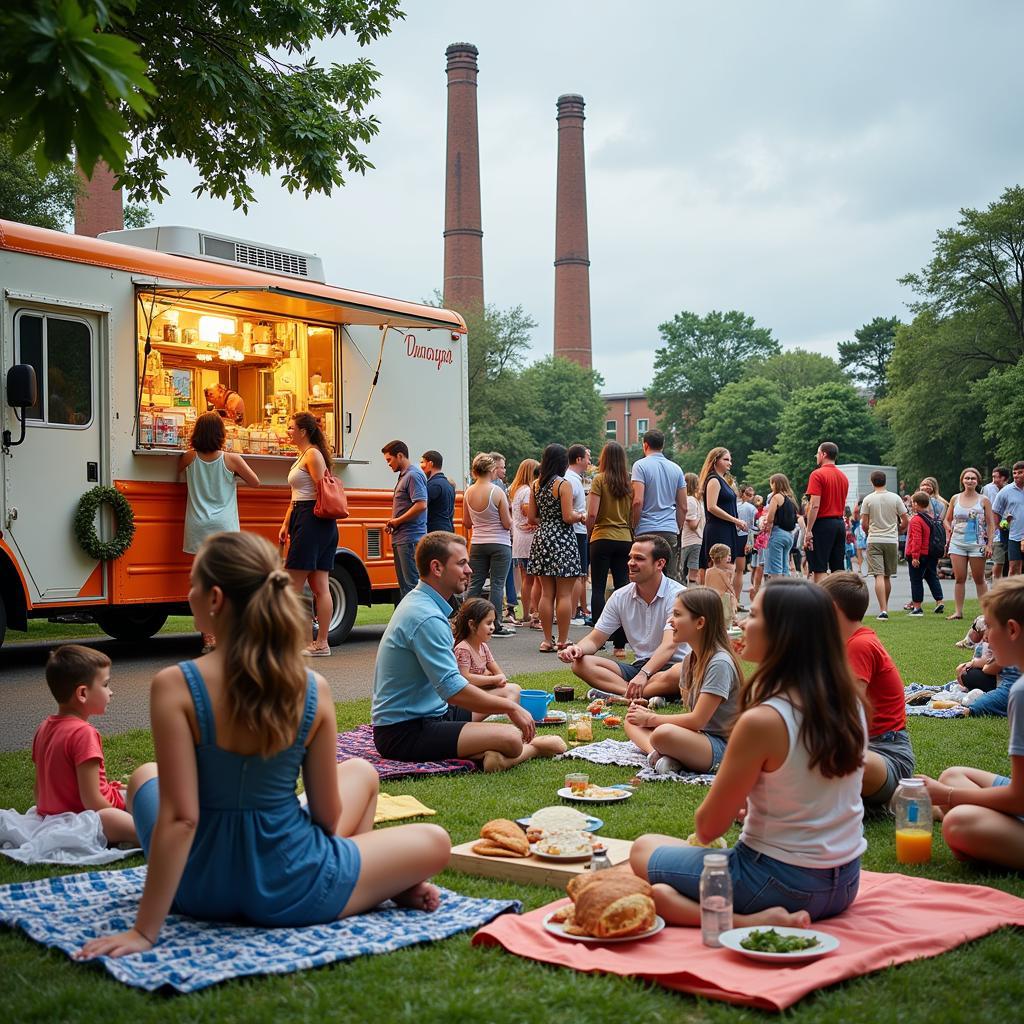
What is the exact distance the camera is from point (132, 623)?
12562mm

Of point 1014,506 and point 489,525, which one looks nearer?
point 489,525

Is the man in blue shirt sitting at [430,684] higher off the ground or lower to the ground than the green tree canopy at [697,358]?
lower

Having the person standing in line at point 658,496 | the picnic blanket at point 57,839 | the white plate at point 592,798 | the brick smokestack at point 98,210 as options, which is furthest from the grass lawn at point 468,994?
the brick smokestack at point 98,210

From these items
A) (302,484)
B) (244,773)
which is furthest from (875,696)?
(302,484)

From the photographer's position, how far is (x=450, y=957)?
3.76m

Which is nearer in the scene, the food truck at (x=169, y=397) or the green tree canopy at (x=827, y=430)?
the food truck at (x=169, y=397)

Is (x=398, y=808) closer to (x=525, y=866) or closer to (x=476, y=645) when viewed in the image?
(x=525, y=866)

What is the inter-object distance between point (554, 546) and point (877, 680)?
677 centimetres

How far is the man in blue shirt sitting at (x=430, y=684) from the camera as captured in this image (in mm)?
6551

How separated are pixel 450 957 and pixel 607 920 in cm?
52

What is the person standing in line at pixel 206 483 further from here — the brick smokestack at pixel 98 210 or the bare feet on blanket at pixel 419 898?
the brick smokestack at pixel 98 210

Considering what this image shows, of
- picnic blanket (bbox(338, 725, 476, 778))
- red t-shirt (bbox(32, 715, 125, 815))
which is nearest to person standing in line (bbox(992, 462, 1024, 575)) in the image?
picnic blanket (bbox(338, 725, 476, 778))

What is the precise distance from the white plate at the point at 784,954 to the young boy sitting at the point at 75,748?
268cm

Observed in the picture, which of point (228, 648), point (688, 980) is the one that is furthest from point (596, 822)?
point (228, 648)
